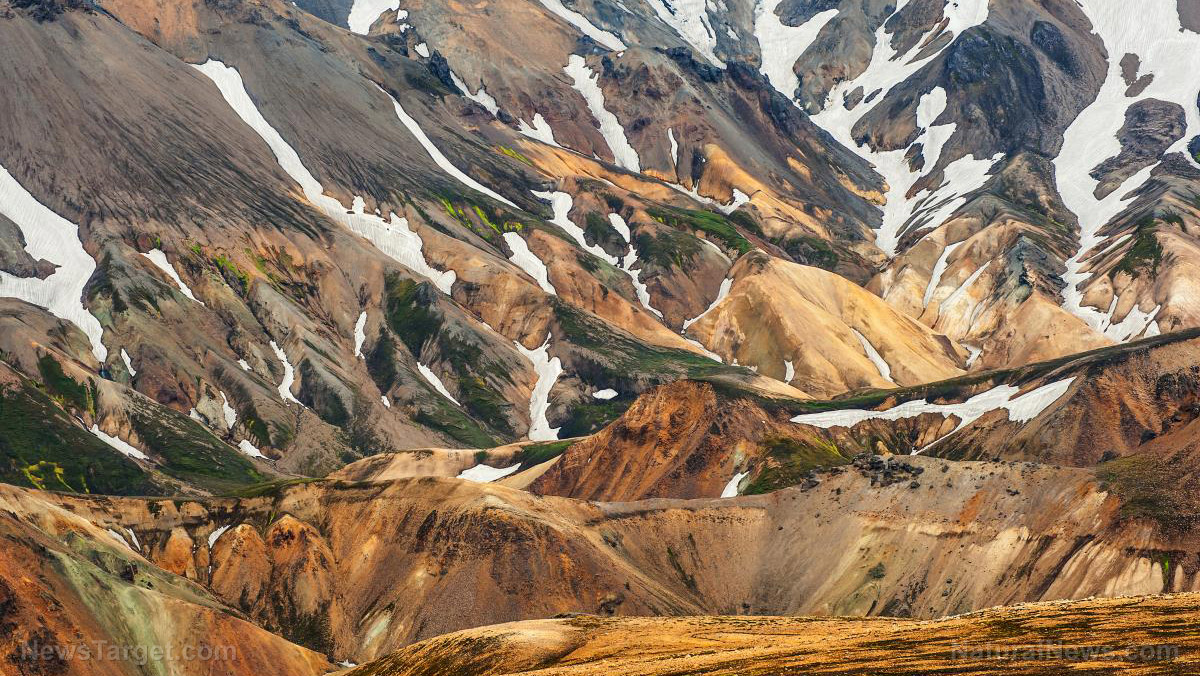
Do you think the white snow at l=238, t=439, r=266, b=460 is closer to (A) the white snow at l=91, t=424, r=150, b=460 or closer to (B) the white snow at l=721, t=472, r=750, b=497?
(A) the white snow at l=91, t=424, r=150, b=460

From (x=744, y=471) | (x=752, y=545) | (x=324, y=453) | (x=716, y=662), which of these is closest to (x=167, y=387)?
(x=324, y=453)

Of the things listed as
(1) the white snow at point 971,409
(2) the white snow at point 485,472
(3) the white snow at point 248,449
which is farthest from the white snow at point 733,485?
(3) the white snow at point 248,449

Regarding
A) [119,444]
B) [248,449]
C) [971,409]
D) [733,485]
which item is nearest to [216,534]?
[733,485]

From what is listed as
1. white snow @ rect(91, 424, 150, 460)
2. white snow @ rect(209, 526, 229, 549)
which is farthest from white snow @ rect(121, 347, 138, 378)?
white snow @ rect(209, 526, 229, 549)

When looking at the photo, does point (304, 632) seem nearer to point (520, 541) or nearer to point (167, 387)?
point (520, 541)

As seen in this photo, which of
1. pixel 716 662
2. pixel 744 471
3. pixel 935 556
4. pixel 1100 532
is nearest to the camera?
pixel 716 662

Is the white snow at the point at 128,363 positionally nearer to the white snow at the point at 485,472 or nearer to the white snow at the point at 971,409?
the white snow at the point at 485,472
